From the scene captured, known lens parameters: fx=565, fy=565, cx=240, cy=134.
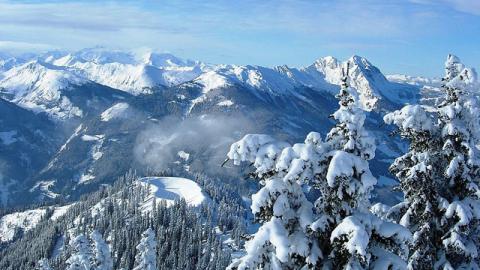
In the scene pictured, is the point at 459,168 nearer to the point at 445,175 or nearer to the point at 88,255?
the point at 445,175

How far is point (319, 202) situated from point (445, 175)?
9267 mm

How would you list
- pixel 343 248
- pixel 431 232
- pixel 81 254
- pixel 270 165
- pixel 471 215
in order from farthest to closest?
pixel 81 254
pixel 431 232
pixel 471 215
pixel 270 165
pixel 343 248

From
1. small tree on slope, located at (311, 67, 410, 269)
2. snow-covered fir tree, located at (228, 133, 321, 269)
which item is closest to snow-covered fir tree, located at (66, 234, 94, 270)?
snow-covered fir tree, located at (228, 133, 321, 269)

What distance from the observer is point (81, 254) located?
81.1m

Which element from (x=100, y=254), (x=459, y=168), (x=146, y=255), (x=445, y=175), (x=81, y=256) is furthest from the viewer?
(x=100, y=254)

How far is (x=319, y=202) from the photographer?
21594 millimetres

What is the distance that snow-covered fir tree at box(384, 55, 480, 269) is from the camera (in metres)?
27.2

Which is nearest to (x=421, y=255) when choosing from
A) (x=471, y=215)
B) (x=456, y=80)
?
(x=471, y=215)

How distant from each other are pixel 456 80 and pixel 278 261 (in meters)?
13.9

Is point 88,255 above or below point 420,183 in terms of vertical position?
below

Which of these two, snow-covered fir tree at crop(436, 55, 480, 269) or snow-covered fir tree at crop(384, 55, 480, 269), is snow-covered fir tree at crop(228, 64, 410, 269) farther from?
snow-covered fir tree at crop(384, 55, 480, 269)

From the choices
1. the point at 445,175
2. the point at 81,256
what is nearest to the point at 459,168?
the point at 445,175

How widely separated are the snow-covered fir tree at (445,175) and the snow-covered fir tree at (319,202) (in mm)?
6903

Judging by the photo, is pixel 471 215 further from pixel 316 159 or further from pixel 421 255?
pixel 316 159
